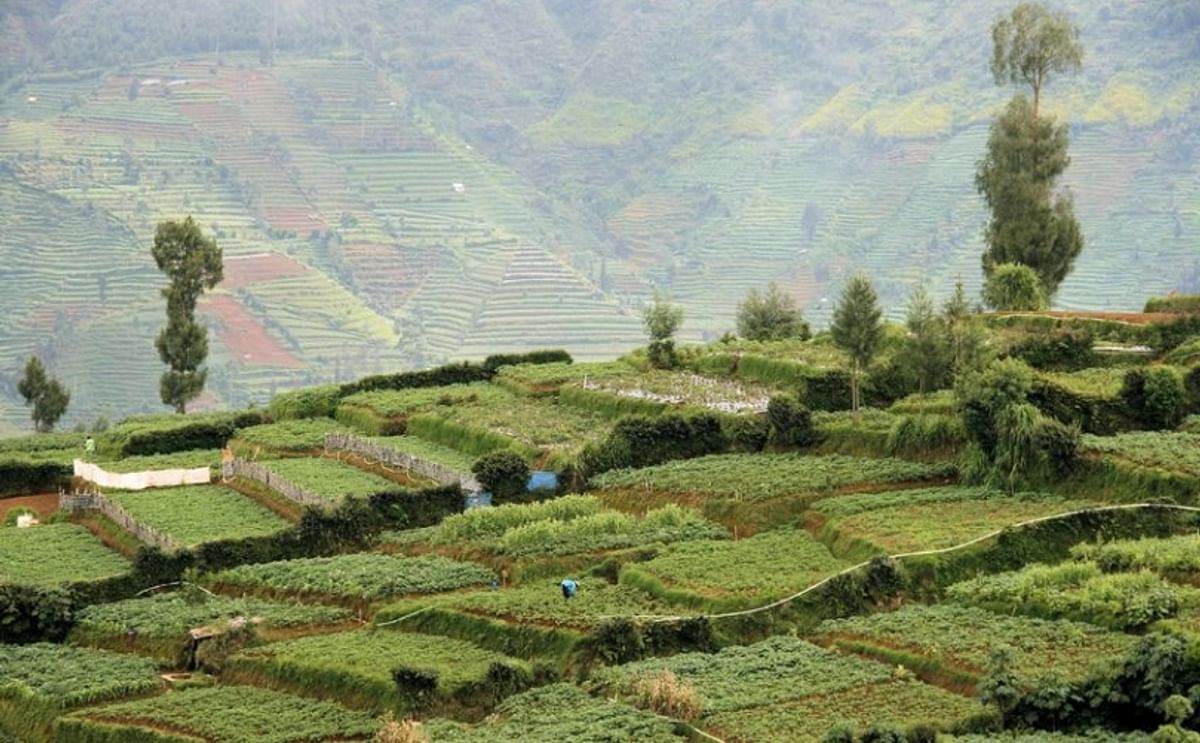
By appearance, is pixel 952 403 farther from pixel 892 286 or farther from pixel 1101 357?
pixel 892 286

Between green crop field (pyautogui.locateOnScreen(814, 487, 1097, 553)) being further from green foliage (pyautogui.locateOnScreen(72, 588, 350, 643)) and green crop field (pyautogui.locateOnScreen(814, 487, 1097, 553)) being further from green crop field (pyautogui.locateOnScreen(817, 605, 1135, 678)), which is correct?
green foliage (pyautogui.locateOnScreen(72, 588, 350, 643))

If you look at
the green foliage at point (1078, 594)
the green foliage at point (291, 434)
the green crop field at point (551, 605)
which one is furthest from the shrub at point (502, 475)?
the green foliage at point (1078, 594)

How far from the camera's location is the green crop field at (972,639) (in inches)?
1321

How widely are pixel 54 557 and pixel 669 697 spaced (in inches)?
832

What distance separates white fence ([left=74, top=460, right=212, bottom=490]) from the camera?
190 ft

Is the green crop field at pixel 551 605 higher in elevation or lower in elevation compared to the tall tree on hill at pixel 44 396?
lower

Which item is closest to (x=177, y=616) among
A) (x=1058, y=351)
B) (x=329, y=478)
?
(x=329, y=478)

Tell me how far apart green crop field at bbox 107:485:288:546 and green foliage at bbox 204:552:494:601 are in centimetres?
215

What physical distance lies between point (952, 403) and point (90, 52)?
5779 inches

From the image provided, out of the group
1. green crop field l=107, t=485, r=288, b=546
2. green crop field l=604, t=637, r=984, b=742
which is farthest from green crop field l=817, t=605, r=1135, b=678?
green crop field l=107, t=485, r=288, b=546

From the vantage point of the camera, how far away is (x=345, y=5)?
199 meters

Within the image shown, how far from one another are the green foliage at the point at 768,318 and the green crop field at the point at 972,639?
117 feet

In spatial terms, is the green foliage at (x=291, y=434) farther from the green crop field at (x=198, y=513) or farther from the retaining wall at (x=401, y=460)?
the green crop field at (x=198, y=513)

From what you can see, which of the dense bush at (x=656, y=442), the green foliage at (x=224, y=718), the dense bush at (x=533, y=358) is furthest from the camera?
the dense bush at (x=533, y=358)
